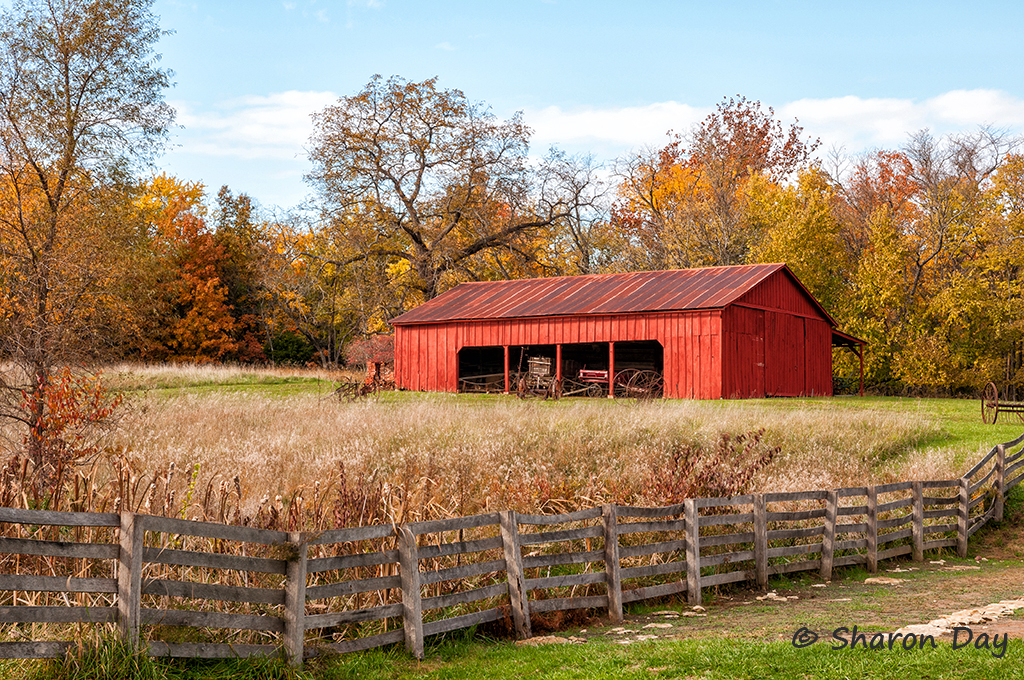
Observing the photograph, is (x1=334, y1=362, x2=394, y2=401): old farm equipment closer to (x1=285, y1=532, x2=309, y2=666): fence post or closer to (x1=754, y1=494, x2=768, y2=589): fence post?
(x1=754, y1=494, x2=768, y2=589): fence post

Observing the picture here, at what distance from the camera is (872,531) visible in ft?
41.7

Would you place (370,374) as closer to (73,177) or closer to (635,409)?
(73,177)

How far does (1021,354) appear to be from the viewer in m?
40.0

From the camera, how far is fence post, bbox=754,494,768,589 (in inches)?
433

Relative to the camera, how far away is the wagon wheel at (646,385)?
89.4 feet

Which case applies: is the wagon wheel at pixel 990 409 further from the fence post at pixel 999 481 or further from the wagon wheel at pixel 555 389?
the wagon wheel at pixel 555 389

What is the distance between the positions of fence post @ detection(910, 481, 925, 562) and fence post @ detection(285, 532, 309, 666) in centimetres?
1035

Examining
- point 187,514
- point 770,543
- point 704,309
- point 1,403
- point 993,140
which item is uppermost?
point 993,140

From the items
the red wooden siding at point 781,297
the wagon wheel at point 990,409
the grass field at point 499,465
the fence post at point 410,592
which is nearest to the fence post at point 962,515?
the grass field at point 499,465

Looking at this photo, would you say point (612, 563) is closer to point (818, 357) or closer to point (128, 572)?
point (128, 572)

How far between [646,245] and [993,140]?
17324mm

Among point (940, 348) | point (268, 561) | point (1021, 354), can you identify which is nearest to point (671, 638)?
point (268, 561)

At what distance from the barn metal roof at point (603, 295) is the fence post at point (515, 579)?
63.6 feet

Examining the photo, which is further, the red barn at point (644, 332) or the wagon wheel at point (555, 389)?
the wagon wheel at point (555, 389)
